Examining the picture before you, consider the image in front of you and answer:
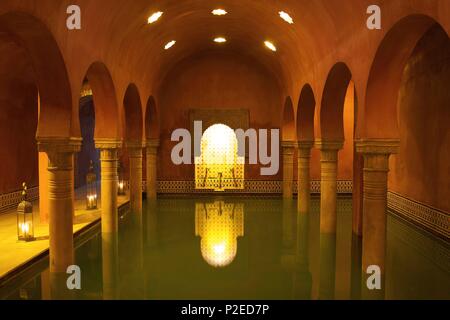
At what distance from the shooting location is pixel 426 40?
10062 millimetres

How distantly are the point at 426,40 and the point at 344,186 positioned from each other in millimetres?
7305

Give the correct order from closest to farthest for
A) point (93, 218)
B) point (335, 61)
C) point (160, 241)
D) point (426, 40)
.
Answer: point (335, 61) < point (160, 241) < point (426, 40) < point (93, 218)

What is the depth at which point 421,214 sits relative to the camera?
10.2 meters

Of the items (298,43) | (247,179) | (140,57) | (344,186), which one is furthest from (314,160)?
(140,57)

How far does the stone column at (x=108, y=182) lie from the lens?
31.3 ft

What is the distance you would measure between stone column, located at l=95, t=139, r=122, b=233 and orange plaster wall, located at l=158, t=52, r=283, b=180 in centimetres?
720

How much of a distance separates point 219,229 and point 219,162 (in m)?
6.83

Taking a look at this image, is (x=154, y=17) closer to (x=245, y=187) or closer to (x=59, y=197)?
(x=59, y=197)

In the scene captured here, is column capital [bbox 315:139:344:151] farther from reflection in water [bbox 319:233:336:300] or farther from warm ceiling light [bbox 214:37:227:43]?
warm ceiling light [bbox 214:37:227:43]

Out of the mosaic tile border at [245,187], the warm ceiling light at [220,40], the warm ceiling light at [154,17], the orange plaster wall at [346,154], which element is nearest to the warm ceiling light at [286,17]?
the warm ceiling light at [154,17]

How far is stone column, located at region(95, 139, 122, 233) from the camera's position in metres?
9.53

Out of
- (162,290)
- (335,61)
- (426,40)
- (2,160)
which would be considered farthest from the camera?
(2,160)

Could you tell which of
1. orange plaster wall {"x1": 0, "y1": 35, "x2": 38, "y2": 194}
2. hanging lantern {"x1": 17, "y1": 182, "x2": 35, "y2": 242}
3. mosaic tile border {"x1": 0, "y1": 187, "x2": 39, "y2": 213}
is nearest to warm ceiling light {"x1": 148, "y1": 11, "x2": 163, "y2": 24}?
orange plaster wall {"x1": 0, "y1": 35, "x2": 38, "y2": 194}
